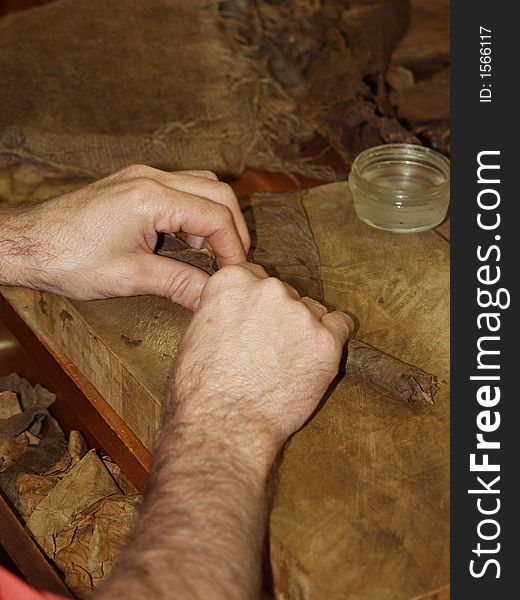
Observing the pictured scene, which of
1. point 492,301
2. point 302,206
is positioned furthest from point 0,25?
point 492,301

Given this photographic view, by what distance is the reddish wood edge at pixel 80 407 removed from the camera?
1.36 metres

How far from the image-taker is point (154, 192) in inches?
52.9

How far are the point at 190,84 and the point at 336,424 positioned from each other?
1346 mm

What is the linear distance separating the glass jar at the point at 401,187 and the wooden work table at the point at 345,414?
1.0 inches

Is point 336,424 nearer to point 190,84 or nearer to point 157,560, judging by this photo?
point 157,560

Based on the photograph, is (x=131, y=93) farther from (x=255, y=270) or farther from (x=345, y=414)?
(x=345, y=414)

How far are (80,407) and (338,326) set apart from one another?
18.5 inches

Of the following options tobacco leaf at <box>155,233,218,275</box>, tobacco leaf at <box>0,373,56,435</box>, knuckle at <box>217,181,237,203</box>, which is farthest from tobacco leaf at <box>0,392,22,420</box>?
knuckle at <box>217,181,237,203</box>

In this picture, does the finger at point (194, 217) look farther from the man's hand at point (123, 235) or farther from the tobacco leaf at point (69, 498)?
the tobacco leaf at point (69, 498)

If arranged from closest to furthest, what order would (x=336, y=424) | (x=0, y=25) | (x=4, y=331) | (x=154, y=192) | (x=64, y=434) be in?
(x=336, y=424) < (x=154, y=192) < (x=64, y=434) < (x=4, y=331) < (x=0, y=25)

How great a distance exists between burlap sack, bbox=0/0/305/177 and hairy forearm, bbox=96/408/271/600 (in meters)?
1.23

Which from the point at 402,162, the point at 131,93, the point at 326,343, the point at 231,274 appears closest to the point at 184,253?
the point at 231,274

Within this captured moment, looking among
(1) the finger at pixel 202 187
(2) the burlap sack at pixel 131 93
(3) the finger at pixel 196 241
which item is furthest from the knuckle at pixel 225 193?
(2) the burlap sack at pixel 131 93

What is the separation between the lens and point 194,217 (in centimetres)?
134
